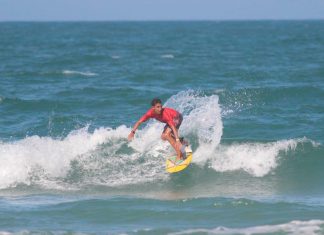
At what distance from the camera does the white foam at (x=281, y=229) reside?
36.0 feet

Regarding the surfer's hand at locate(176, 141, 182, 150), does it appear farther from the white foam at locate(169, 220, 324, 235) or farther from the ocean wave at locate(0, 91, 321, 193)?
the white foam at locate(169, 220, 324, 235)

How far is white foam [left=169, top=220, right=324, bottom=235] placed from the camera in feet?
36.0

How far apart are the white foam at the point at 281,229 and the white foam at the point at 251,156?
448 centimetres

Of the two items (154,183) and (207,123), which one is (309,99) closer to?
(207,123)

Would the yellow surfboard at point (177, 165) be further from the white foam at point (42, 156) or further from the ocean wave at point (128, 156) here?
the white foam at point (42, 156)

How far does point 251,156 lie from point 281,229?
5679mm

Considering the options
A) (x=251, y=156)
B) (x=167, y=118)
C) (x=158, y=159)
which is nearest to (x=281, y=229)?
(x=167, y=118)

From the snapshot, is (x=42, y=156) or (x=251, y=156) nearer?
(x=42, y=156)

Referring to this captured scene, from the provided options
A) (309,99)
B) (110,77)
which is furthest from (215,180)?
(110,77)

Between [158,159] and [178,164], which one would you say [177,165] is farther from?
[158,159]

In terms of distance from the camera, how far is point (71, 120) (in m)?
21.5

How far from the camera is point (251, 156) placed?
16.7m

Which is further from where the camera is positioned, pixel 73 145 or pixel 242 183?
pixel 73 145

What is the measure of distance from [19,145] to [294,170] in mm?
7015
